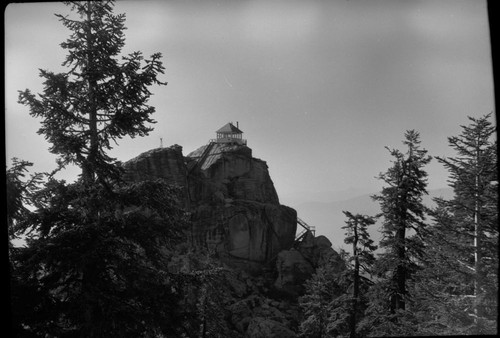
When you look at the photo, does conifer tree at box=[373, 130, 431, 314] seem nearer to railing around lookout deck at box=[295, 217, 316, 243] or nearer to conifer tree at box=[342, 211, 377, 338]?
conifer tree at box=[342, 211, 377, 338]

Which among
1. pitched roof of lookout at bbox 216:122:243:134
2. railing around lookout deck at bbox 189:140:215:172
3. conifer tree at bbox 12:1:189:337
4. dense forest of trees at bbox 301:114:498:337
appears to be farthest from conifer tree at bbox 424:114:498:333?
pitched roof of lookout at bbox 216:122:243:134

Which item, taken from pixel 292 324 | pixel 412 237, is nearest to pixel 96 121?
pixel 412 237

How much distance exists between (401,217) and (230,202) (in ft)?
91.8

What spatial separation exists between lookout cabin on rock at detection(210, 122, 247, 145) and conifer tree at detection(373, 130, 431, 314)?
106ft

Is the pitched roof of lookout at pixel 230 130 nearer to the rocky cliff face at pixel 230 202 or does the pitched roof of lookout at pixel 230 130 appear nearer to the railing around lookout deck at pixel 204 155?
the railing around lookout deck at pixel 204 155

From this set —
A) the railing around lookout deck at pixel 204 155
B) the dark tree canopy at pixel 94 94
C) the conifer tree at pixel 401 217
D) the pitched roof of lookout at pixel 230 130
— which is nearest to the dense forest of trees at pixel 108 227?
the dark tree canopy at pixel 94 94

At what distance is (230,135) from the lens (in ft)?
160

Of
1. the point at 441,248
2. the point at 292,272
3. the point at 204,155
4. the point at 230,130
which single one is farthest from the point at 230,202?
the point at 441,248

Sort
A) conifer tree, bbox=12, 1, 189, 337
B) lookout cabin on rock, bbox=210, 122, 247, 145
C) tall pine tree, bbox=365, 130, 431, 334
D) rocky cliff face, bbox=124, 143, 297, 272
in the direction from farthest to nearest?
lookout cabin on rock, bbox=210, 122, 247, 145 < rocky cliff face, bbox=124, 143, 297, 272 < tall pine tree, bbox=365, 130, 431, 334 < conifer tree, bbox=12, 1, 189, 337

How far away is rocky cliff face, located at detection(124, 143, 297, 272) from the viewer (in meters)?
39.2

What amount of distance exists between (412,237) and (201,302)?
44.3 ft

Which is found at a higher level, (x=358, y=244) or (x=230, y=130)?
(x=230, y=130)

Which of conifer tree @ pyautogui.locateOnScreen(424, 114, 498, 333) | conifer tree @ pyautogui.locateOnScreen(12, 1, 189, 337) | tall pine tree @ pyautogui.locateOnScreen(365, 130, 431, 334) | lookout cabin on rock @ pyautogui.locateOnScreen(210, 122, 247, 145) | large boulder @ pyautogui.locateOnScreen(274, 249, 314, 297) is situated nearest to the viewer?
conifer tree @ pyautogui.locateOnScreen(12, 1, 189, 337)

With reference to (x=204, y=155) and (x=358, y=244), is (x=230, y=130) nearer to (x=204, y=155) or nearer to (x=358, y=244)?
(x=204, y=155)
